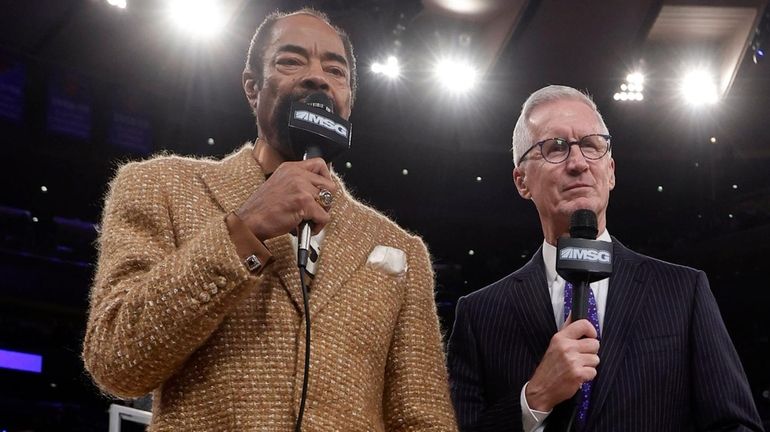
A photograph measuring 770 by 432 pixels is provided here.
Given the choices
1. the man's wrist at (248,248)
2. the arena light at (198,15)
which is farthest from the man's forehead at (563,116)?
the arena light at (198,15)

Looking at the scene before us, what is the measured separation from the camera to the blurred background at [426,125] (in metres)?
6.90

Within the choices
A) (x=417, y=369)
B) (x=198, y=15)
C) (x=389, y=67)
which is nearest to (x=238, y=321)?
(x=417, y=369)

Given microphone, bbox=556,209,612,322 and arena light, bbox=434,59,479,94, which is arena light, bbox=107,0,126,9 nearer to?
arena light, bbox=434,59,479,94

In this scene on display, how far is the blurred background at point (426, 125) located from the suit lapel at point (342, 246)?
181 inches

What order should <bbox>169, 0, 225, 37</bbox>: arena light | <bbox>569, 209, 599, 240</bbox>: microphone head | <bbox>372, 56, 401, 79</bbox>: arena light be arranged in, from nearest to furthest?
1. <bbox>569, 209, 599, 240</bbox>: microphone head
2. <bbox>169, 0, 225, 37</bbox>: arena light
3. <bbox>372, 56, 401, 79</bbox>: arena light

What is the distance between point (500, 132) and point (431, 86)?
1827 mm

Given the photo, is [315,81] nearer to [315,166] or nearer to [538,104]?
[315,166]

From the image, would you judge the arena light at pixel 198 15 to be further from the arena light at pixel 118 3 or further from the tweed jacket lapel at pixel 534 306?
the tweed jacket lapel at pixel 534 306

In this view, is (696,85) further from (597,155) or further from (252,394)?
(252,394)

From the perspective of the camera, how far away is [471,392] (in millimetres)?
1706

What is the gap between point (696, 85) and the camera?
7922mm

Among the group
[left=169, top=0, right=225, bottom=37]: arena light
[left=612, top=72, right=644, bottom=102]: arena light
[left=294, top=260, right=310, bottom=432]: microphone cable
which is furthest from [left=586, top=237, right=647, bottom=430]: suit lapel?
[left=612, top=72, right=644, bottom=102]: arena light

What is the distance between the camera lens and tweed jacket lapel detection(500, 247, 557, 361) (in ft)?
5.49

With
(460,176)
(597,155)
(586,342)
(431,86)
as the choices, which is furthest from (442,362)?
(460,176)
